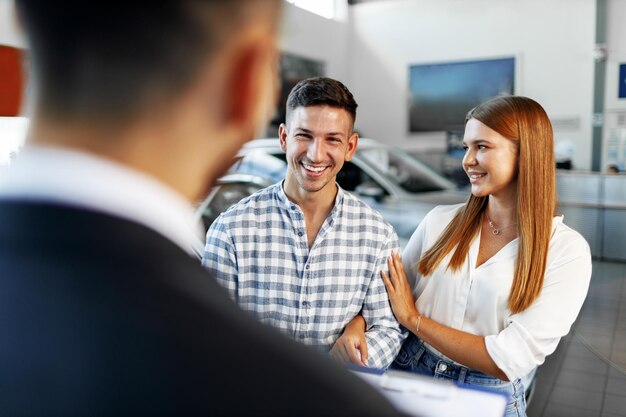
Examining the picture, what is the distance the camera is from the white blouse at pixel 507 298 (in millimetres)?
1244

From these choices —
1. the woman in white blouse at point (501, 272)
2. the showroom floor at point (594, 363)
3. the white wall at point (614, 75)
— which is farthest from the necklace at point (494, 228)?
the showroom floor at point (594, 363)

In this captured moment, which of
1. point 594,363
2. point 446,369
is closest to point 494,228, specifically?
point 446,369

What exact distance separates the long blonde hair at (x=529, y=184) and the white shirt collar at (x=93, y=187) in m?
1.08

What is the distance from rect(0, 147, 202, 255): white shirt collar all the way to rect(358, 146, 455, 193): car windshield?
8.30ft

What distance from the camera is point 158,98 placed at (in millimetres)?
360

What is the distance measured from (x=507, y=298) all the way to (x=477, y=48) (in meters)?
1.60

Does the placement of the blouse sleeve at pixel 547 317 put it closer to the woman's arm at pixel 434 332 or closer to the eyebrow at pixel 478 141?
the woman's arm at pixel 434 332

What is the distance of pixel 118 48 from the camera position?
35 centimetres

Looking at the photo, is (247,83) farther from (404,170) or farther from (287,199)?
(404,170)

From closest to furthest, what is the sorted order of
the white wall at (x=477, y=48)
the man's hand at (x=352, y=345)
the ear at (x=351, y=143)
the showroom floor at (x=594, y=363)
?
the man's hand at (x=352, y=345) < the ear at (x=351, y=143) < the white wall at (x=477, y=48) < the showroom floor at (x=594, y=363)

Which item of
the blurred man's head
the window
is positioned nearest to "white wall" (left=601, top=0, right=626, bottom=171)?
the window

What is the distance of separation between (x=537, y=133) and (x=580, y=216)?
6.97 feet

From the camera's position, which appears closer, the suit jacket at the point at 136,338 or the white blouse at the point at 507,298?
the suit jacket at the point at 136,338

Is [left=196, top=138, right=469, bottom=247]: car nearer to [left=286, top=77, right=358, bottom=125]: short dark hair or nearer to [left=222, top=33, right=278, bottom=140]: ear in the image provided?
[left=286, top=77, right=358, bottom=125]: short dark hair
